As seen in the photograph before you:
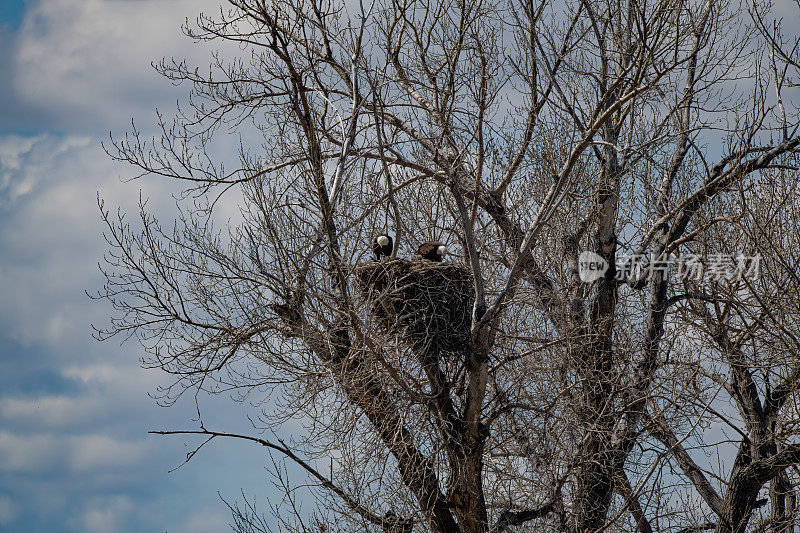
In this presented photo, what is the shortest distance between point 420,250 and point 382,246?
0.41 meters

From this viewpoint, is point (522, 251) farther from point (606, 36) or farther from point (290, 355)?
point (606, 36)

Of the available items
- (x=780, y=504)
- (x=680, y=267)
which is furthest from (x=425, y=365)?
(x=780, y=504)

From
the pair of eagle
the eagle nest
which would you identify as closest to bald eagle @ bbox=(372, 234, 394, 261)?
the pair of eagle

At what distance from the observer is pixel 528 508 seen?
8398 mm

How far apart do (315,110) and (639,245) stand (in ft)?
13.8

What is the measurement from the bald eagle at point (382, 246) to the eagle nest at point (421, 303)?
238 millimetres

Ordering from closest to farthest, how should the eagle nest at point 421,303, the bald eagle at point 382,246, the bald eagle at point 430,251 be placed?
the eagle nest at point 421,303 < the bald eagle at point 382,246 < the bald eagle at point 430,251

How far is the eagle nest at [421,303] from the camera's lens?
683 centimetres

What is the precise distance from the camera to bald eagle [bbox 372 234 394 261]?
706 cm

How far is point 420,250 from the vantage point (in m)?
7.34

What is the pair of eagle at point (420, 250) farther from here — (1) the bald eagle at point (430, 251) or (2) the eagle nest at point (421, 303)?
(2) the eagle nest at point (421, 303)

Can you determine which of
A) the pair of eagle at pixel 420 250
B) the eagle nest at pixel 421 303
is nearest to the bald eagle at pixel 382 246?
the pair of eagle at pixel 420 250

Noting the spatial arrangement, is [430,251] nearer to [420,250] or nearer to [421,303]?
[420,250]

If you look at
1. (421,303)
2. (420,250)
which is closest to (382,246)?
(420,250)
